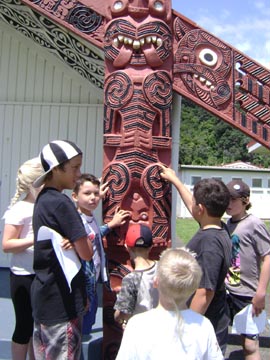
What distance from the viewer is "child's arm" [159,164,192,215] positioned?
8.65 ft

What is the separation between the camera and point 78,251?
2090 millimetres

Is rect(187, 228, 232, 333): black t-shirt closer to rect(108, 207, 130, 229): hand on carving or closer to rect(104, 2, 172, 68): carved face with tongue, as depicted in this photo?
rect(108, 207, 130, 229): hand on carving

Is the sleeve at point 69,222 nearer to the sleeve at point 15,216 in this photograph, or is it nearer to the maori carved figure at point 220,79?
the sleeve at point 15,216

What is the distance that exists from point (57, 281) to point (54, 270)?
0.17 ft

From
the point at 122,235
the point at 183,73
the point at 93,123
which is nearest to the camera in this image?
the point at 122,235

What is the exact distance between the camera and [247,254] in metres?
2.94

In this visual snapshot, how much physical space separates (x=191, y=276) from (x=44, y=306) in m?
0.75

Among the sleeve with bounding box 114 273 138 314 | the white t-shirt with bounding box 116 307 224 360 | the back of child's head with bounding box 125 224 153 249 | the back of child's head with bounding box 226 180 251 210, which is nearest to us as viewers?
the white t-shirt with bounding box 116 307 224 360

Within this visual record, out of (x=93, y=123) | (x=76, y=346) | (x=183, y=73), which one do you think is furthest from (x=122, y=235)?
(x=93, y=123)

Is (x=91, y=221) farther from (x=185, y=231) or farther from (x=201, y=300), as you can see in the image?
(x=185, y=231)

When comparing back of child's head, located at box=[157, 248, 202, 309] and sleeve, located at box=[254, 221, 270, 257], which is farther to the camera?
sleeve, located at box=[254, 221, 270, 257]

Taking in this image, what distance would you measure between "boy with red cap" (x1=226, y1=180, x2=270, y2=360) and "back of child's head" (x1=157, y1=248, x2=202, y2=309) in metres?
1.22

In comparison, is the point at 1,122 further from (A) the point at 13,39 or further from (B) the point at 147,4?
(B) the point at 147,4

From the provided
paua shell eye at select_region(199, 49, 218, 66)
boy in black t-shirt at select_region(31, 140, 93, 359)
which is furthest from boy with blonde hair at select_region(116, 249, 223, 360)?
paua shell eye at select_region(199, 49, 218, 66)
